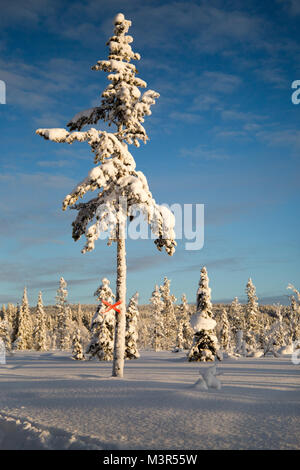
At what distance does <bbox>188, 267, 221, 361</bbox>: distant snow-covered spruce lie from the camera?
29.0 meters

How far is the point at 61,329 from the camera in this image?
77875mm

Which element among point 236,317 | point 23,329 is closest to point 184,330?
point 236,317

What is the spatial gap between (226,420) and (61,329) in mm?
74268

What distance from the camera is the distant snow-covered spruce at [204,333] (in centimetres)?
2903

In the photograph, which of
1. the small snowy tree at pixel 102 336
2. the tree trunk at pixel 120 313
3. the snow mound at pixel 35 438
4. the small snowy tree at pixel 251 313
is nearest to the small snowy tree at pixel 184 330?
the small snowy tree at pixel 251 313

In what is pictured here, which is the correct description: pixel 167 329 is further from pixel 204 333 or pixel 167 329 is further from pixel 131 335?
pixel 204 333

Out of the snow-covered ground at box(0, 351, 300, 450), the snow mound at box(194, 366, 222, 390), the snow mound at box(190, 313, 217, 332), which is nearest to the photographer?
the snow-covered ground at box(0, 351, 300, 450)

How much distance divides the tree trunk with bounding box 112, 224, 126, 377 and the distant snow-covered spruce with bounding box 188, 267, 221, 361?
1424 centimetres

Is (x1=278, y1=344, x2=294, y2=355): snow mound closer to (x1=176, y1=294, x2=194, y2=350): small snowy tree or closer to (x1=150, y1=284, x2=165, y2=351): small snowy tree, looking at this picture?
(x1=176, y1=294, x2=194, y2=350): small snowy tree

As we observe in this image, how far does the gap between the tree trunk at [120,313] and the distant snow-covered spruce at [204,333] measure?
14239 mm

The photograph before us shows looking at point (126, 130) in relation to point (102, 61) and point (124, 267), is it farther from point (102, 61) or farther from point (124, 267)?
point (124, 267)

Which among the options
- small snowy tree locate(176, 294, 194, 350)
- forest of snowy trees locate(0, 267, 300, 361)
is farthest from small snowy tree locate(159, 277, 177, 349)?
small snowy tree locate(176, 294, 194, 350)

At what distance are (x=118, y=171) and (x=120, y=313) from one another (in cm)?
598
